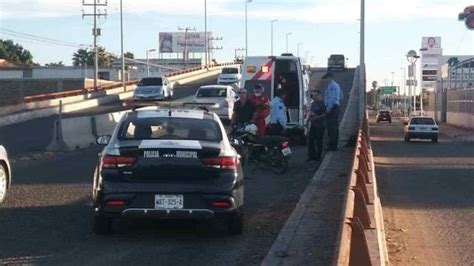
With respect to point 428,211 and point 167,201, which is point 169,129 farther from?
point 428,211

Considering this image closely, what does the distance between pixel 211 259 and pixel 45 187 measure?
744 cm

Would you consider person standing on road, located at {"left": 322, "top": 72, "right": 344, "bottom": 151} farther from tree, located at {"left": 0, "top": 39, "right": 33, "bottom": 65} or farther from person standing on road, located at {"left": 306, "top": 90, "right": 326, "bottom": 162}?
tree, located at {"left": 0, "top": 39, "right": 33, "bottom": 65}

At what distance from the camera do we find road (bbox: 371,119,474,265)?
447 inches

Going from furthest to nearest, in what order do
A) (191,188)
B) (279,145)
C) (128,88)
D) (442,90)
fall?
(442,90) < (128,88) < (279,145) < (191,188)

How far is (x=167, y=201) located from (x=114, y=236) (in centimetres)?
100

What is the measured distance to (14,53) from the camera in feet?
602

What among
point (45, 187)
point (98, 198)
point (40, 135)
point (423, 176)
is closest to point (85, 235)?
point (98, 198)

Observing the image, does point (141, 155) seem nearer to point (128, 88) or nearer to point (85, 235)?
point (85, 235)

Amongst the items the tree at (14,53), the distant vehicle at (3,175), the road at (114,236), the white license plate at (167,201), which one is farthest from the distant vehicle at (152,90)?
the tree at (14,53)

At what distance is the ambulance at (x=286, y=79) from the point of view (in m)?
29.3

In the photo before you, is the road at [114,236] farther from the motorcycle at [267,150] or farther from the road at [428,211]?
the motorcycle at [267,150]

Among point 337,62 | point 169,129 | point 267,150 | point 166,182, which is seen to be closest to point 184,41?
point 337,62

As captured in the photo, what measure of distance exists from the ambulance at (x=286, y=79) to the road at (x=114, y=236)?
1181 centimetres

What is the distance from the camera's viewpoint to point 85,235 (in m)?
11.2
